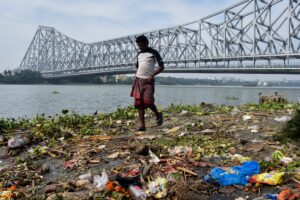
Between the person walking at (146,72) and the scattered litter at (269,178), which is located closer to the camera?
the scattered litter at (269,178)

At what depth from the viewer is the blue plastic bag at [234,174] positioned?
283 centimetres

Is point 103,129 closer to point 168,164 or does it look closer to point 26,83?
point 168,164

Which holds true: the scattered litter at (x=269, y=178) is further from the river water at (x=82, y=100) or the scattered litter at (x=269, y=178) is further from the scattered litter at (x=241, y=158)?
the river water at (x=82, y=100)

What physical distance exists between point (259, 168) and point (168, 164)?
2.56 feet

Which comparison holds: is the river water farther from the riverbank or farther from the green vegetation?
the green vegetation

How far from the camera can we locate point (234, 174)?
2.89 m

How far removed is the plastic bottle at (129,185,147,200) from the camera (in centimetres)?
264

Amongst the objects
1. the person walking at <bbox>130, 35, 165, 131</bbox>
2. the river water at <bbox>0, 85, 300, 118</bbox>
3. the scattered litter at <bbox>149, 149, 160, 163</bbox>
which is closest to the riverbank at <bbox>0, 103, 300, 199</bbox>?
the scattered litter at <bbox>149, 149, 160, 163</bbox>

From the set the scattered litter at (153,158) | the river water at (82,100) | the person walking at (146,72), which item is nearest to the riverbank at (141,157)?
the scattered litter at (153,158)

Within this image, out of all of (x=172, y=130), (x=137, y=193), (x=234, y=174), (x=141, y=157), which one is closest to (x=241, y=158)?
(x=234, y=174)

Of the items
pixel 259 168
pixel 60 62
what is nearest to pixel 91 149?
pixel 259 168

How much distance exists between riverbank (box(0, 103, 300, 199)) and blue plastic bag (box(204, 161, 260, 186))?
0.05 metres

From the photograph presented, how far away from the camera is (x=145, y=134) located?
4.68m

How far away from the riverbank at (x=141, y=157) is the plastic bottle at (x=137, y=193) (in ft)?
0.18
